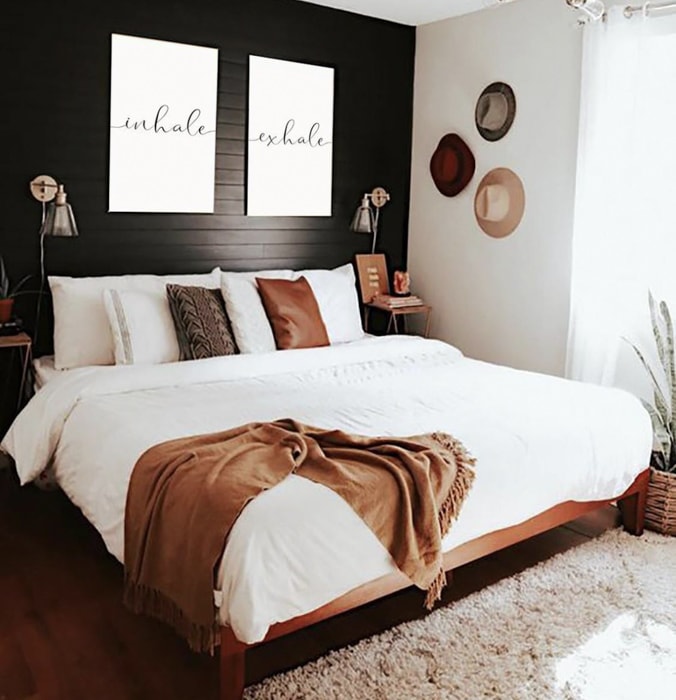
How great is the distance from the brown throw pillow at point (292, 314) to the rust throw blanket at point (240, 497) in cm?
143

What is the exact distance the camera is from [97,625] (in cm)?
273

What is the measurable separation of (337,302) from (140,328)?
1243 mm

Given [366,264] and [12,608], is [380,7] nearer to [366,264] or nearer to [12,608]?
[366,264]

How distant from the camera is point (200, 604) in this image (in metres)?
2.23

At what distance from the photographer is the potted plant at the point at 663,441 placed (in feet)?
11.8

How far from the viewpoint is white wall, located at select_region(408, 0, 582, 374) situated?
175 inches

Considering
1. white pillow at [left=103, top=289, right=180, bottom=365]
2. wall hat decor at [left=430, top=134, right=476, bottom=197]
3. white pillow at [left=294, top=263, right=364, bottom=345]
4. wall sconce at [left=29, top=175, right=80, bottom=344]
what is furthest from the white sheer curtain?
wall sconce at [left=29, top=175, right=80, bottom=344]

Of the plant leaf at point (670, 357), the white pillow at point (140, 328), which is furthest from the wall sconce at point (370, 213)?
the plant leaf at point (670, 357)

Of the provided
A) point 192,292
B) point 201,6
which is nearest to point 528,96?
point 201,6

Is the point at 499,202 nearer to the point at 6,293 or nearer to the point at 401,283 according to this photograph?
the point at 401,283

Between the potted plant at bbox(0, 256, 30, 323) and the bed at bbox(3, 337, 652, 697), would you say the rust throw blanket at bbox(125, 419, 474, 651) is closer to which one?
the bed at bbox(3, 337, 652, 697)

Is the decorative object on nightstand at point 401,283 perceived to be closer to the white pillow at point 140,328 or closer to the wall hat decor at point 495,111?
the wall hat decor at point 495,111

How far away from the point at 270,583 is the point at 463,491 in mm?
775

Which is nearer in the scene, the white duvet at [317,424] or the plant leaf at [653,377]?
the white duvet at [317,424]
